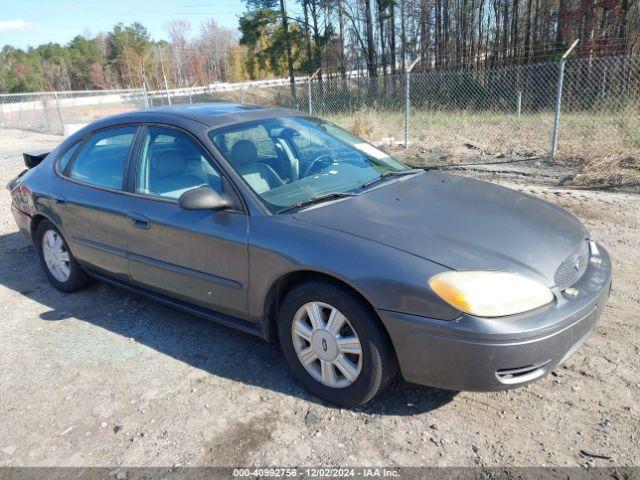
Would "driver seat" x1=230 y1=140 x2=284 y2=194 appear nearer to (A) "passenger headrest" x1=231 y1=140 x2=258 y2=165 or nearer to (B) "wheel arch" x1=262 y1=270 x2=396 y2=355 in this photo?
(A) "passenger headrest" x1=231 y1=140 x2=258 y2=165

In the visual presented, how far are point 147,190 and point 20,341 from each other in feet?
5.10

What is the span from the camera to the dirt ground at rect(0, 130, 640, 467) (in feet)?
8.26

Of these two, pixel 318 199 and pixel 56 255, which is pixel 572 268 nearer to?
pixel 318 199

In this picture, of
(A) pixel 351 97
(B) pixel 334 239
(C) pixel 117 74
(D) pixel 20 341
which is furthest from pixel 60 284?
(C) pixel 117 74

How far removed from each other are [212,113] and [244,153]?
22.1 inches

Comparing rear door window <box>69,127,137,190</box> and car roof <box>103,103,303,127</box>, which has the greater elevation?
car roof <box>103,103,303,127</box>

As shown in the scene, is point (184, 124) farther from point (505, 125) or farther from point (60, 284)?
point (505, 125)

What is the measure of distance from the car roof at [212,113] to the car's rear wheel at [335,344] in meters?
1.41

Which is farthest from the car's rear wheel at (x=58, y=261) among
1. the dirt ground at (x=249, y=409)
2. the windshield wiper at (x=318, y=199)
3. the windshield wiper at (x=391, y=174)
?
the windshield wiper at (x=391, y=174)

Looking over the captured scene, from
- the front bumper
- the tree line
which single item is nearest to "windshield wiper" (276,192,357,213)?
the front bumper

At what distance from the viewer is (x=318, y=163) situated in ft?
11.5

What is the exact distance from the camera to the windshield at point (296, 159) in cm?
319

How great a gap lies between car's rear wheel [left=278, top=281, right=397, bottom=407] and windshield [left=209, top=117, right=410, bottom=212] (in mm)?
618

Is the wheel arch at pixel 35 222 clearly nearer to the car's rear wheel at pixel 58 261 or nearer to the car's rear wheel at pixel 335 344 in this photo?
the car's rear wheel at pixel 58 261
